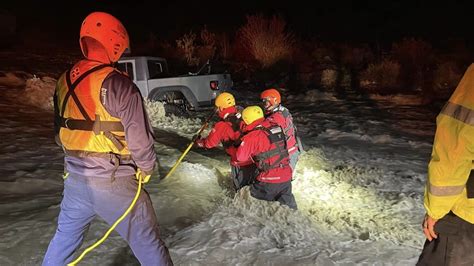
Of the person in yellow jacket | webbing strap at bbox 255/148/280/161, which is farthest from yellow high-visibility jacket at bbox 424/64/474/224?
webbing strap at bbox 255/148/280/161

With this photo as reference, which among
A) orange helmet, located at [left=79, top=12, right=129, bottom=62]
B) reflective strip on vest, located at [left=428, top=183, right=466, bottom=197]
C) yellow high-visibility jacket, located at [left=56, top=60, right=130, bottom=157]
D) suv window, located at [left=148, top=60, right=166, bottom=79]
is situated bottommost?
suv window, located at [left=148, top=60, right=166, bottom=79]

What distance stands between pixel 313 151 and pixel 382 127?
3.12 m

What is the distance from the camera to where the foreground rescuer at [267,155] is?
4941 millimetres

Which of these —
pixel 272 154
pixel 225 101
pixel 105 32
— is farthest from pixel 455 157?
pixel 225 101


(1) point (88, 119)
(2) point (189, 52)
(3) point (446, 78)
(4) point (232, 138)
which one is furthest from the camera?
(2) point (189, 52)

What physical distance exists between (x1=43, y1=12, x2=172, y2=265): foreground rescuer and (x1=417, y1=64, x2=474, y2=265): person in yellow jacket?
1605mm

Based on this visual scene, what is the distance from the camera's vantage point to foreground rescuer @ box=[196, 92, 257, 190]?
5646 mm

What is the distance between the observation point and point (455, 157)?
225 centimetres

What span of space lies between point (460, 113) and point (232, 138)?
368cm

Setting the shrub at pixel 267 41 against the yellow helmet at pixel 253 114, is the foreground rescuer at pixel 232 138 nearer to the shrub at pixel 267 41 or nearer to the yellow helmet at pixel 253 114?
the yellow helmet at pixel 253 114

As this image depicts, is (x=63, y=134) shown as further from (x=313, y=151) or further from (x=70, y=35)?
(x=70, y=35)

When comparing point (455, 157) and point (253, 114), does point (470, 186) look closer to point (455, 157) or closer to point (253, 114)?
point (455, 157)

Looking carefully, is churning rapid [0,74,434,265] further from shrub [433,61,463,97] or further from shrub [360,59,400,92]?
shrub [360,59,400,92]

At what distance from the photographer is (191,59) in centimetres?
1903
